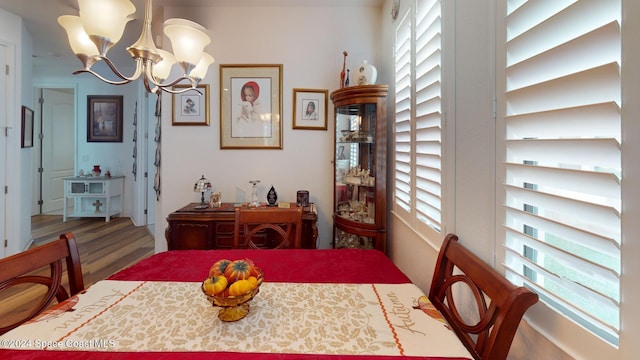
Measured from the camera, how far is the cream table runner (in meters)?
0.72

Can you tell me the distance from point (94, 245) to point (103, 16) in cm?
Result: 372

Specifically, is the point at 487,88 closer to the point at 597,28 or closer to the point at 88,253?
the point at 597,28

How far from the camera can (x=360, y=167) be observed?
2.38m

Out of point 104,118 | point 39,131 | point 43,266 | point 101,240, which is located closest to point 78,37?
point 43,266

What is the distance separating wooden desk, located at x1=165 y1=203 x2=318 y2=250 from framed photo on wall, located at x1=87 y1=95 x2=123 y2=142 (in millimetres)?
3910

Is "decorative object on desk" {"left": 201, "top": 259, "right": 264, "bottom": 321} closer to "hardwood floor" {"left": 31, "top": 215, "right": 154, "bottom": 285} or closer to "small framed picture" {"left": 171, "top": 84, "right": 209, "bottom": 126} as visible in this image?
"small framed picture" {"left": 171, "top": 84, "right": 209, "bottom": 126}

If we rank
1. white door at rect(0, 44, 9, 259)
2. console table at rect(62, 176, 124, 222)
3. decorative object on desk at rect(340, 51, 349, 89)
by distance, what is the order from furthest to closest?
console table at rect(62, 176, 124, 222) → white door at rect(0, 44, 9, 259) → decorative object on desk at rect(340, 51, 349, 89)

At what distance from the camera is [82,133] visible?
16.4 ft

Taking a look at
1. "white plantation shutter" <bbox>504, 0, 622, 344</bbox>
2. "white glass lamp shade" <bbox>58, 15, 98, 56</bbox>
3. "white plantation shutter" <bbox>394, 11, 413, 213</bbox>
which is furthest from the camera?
"white plantation shutter" <bbox>394, 11, 413, 213</bbox>

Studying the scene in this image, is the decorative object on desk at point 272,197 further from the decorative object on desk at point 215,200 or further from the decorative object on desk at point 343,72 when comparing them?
the decorative object on desk at point 343,72

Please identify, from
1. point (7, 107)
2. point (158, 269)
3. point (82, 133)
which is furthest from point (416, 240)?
point (82, 133)

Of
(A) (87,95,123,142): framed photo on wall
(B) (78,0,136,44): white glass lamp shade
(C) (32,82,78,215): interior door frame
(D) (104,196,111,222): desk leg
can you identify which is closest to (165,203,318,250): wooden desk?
(B) (78,0,136,44): white glass lamp shade

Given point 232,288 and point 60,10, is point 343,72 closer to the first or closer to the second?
point 232,288

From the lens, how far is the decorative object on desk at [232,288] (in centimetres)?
78
